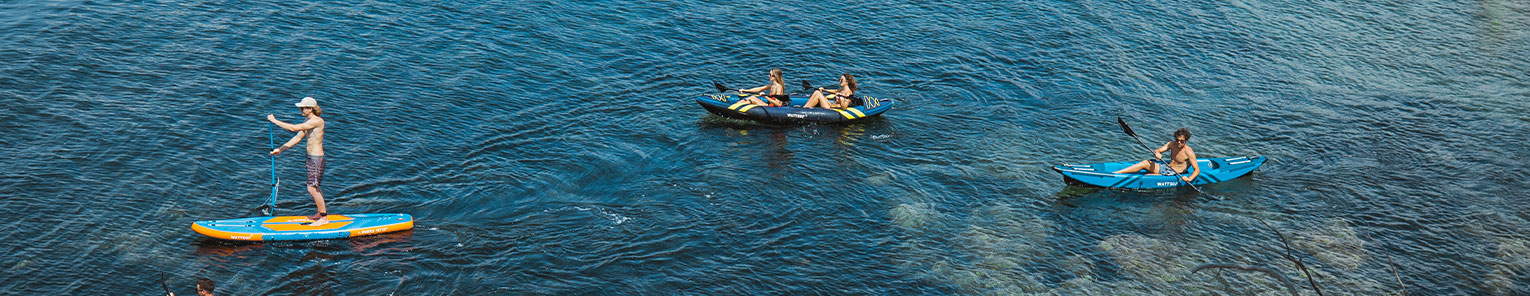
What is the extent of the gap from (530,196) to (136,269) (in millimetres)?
7032

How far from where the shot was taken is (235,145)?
24.7 m

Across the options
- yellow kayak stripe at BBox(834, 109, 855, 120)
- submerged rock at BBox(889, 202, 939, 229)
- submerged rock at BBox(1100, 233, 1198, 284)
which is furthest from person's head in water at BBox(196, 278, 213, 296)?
yellow kayak stripe at BBox(834, 109, 855, 120)

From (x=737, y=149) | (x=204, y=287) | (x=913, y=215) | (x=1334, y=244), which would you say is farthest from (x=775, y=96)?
(x=204, y=287)

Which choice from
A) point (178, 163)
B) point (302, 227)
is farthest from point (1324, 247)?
point (178, 163)

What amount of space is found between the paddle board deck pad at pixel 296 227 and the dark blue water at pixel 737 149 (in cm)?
26

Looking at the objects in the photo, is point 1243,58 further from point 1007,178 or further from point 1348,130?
point 1007,178

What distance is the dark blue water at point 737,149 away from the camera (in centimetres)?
2003

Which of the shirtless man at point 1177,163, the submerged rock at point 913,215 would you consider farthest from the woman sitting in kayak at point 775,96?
the shirtless man at point 1177,163

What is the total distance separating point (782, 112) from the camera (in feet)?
93.7

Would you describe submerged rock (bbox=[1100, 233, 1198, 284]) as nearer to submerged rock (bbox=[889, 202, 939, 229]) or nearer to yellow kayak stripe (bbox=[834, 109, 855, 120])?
submerged rock (bbox=[889, 202, 939, 229])

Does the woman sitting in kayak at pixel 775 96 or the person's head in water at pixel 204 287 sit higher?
the person's head in water at pixel 204 287

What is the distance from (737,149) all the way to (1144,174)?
29.9ft

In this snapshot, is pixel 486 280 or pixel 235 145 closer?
pixel 486 280

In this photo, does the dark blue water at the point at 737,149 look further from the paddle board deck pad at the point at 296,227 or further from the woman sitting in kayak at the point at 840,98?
the woman sitting in kayak at the point at 840,98
